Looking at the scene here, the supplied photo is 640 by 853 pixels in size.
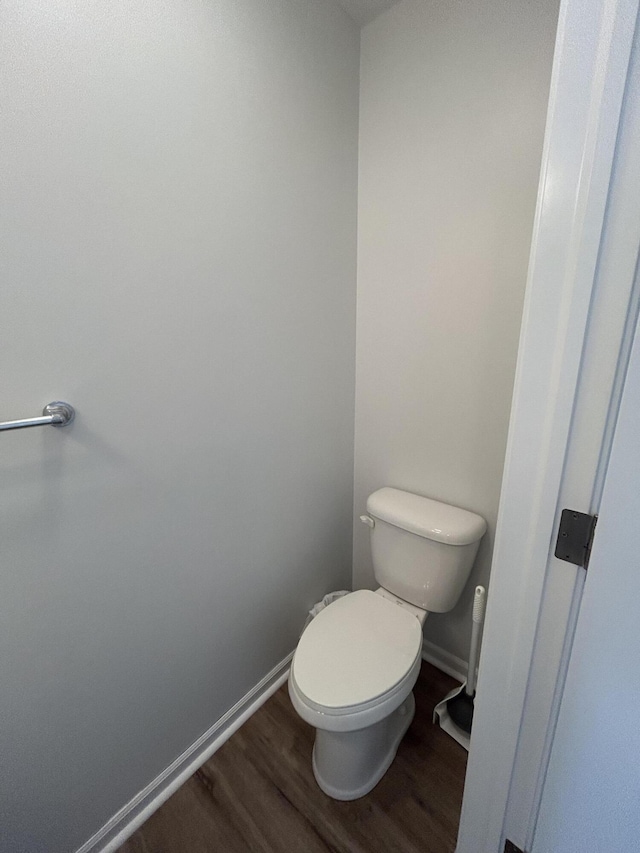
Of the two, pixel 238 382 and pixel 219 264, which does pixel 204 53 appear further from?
pixel 238 382

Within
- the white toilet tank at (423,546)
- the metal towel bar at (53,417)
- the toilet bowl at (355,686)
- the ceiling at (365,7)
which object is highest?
the ceiling at (365,7)

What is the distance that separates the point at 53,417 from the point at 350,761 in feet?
4.16

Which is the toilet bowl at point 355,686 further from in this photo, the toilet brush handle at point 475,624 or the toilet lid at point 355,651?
the toilet brush handle at point 475,624

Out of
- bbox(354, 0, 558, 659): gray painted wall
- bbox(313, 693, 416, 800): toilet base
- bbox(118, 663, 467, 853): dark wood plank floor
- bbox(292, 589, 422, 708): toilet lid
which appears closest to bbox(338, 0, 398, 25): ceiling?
bbox(354, 0, 558, 659): gray painted wall

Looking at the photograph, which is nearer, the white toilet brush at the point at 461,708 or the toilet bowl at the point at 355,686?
the toilet bowl at the point at 355,686

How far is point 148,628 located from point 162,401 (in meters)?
0.64

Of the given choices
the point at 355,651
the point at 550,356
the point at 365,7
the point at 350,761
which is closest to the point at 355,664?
the point at 355,651

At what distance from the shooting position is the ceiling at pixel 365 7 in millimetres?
1140

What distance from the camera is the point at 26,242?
2.20ft

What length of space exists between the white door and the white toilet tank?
0.58 metres

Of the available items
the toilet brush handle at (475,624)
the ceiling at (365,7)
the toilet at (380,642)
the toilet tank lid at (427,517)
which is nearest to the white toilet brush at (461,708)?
the toilet brush handle at (475,624)

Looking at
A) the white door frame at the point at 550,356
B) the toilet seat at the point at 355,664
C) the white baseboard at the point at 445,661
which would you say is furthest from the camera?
the white baseboard at the point at 445,661

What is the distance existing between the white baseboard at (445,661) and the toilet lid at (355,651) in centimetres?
47

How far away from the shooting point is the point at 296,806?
107cm
